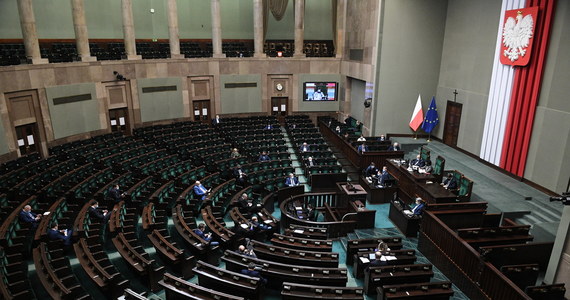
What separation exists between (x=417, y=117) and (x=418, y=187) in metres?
7.22

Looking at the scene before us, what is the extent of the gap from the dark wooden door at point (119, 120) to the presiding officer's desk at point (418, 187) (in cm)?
1343

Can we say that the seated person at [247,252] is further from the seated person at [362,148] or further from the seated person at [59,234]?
the seated person at [362,148]

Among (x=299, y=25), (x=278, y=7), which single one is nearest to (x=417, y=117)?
(x=299, y=25)

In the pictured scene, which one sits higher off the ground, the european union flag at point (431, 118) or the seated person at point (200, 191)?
the european union flag at point (431, 118)

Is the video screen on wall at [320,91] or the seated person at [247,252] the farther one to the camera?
the video screen on wall at [320,91]

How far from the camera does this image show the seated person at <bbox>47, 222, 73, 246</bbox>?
8.45 m

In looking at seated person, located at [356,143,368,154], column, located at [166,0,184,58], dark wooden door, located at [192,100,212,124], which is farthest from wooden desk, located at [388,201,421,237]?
column, located at [166,0,184,58]

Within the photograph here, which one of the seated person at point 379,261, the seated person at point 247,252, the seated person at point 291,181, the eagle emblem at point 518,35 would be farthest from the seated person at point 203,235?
the eagle emblem at point 518,35

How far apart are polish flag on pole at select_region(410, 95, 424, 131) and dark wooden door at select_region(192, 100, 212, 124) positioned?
11.3 metres

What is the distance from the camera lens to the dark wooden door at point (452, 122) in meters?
16.9

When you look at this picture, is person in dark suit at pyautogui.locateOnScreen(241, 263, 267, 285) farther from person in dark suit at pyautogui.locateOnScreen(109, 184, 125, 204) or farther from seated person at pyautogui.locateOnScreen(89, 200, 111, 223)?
person in dark suit at pyautogui.locateOnScreen(109, 184, 125, 204)

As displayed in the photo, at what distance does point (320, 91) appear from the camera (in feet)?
76.0

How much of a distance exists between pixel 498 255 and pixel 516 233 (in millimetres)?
1213

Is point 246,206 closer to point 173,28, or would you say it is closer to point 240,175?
point 240,175
